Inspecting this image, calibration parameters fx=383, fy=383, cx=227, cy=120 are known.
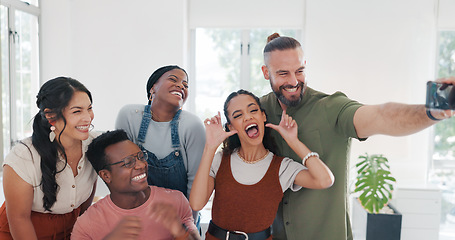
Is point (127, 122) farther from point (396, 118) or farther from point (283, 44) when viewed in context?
point (396, 118)

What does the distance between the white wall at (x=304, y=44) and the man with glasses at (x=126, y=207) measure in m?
2.99

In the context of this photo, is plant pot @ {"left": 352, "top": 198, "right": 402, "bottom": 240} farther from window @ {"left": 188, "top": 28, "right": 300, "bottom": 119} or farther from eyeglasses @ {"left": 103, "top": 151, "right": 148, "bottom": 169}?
eyeglasses @ {"left": 103, "top": 151, "right": 148, "bottom": 169}

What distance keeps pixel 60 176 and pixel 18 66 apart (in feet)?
9.47

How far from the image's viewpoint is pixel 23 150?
1.48 meters

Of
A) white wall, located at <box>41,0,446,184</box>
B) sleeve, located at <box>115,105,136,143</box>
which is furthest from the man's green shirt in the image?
white wall, located at <box>41,0,446,184</box>

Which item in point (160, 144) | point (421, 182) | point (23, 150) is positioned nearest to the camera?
point (23, 150)

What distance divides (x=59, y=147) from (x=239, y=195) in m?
0.74

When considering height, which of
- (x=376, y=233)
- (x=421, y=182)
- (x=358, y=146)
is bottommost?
(x=376, y=233)

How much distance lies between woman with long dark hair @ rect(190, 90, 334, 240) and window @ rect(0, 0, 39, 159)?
8.70ft

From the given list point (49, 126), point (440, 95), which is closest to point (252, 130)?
point (440, 95)

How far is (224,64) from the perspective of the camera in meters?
4.65

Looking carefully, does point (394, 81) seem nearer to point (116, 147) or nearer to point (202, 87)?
point (202, 87)

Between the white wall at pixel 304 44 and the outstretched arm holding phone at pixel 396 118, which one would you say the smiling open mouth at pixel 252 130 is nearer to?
the outstretched arm holding phone at pixel 396 118

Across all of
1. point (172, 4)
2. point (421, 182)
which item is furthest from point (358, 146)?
point (172, 4)
